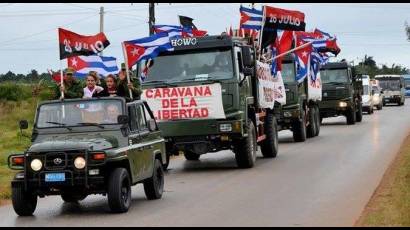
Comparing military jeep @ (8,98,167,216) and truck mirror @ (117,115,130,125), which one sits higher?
truck mirror @ (117,115,130,125)

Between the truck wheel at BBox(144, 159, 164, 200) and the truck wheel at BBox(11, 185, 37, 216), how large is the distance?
206 centimetres

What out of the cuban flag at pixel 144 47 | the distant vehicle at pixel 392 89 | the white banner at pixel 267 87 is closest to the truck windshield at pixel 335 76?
the white banner at pixel 267 87

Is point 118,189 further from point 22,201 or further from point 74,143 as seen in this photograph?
point 22,201

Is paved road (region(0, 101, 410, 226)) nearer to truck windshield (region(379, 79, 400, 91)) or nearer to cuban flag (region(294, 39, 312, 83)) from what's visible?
cuban flag (region(294, 39, 312, 83))

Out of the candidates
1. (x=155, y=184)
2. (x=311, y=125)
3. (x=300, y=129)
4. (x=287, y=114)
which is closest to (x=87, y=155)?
(x=155, y=184)

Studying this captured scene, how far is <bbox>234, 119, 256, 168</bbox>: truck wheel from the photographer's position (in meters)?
16.5

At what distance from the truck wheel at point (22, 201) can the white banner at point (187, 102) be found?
604 cm

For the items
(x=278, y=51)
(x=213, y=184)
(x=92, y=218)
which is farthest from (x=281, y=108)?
(x=92, y=218)

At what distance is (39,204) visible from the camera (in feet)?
39.1

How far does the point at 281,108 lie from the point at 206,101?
7.31m

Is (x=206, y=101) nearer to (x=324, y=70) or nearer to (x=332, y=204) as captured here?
(x=332, y=204)

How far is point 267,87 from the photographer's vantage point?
63.2 ft

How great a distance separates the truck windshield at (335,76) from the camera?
3372 cm

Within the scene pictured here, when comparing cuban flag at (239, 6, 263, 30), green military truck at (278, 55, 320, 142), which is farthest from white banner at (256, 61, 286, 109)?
green military truck at (278, 55, 320, 142)
